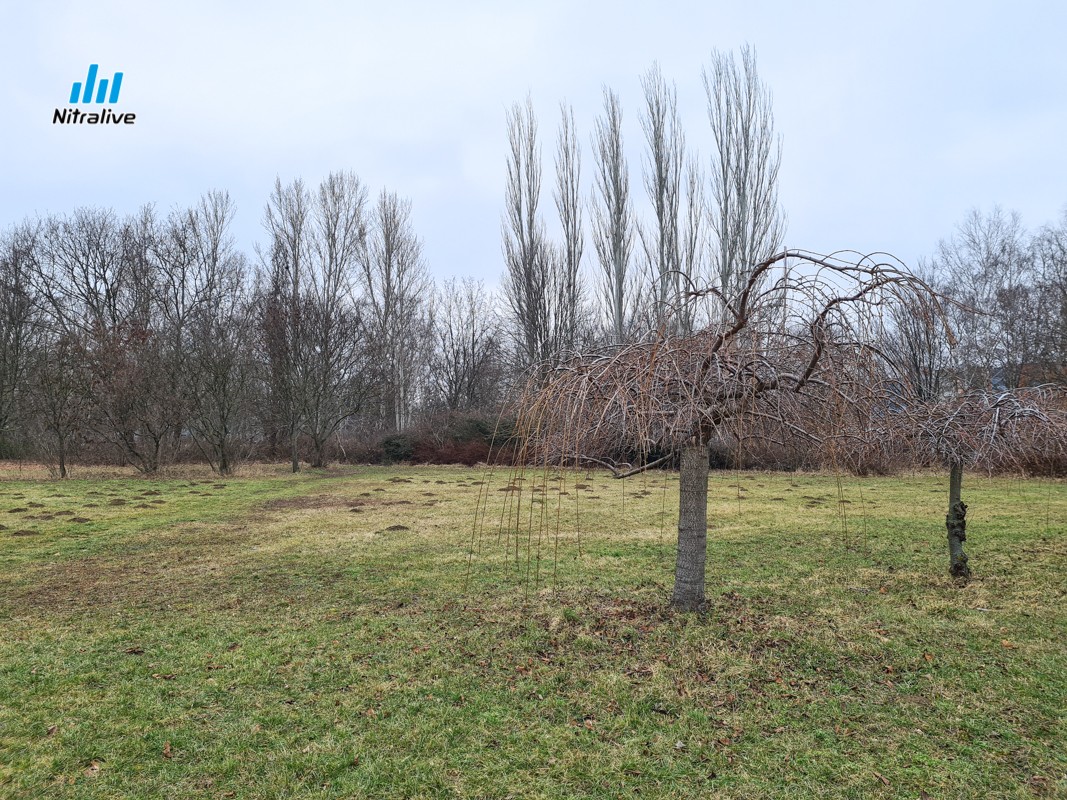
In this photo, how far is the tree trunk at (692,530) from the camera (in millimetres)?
4398

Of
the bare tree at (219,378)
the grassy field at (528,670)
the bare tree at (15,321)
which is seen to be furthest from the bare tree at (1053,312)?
the bare tree at (15,321)

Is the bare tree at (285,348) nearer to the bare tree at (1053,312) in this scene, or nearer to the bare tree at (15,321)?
the bare tree at (15,321)

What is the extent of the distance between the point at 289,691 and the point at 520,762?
61.0 inches

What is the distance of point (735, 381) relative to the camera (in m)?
3.71

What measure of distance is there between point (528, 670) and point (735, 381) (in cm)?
217

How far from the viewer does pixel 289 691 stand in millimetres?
3600

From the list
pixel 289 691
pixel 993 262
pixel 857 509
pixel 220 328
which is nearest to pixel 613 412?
pixel 289 691

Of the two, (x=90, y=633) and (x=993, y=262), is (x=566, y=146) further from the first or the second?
(x=90, y=633)

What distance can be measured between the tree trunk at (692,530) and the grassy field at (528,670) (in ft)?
0.79

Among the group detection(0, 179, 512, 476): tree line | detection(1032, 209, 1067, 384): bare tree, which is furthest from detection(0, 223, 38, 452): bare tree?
detection(1032, 209, 1067, 384): bare tree

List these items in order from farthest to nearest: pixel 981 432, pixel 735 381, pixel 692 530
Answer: pixel 981 432, pixel 692 530, pixel 735 381

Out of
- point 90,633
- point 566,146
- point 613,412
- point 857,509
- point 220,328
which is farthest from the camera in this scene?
point 566,146

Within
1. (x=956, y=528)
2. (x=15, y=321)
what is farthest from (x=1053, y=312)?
(x=15, y=321)

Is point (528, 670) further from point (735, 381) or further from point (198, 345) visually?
point (198, 345)
